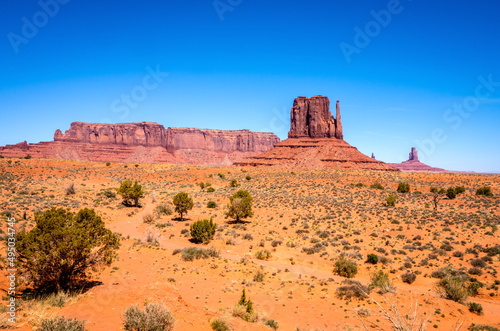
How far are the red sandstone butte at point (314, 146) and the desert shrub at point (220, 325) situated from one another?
289ft

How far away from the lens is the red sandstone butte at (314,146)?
98.3 meters

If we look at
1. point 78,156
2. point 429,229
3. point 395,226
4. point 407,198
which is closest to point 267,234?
point 395,226

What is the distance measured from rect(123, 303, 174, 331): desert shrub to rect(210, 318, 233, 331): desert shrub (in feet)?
4.55

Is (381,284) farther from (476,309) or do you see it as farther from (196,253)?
(196,253)

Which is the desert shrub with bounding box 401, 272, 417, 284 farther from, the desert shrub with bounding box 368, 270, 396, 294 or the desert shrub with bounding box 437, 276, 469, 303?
the desert shrub with bounding box 368, 270, 396, 294

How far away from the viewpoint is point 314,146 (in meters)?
110

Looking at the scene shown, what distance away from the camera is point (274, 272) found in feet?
55.4

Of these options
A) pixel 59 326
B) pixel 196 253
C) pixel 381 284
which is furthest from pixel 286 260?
pixel 59 326

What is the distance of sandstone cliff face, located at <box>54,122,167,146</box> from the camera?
588 ft

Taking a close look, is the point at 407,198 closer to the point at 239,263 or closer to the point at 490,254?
the point at 490,254

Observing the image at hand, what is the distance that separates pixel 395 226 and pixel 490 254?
323 inches

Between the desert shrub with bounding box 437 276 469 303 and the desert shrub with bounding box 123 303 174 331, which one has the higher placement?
the desert shrub with bounding box 123 303 174 331

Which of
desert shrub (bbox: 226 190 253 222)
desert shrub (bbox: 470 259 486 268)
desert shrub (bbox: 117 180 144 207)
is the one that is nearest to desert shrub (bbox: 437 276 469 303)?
desert shrub (bbox: 470 259 486 268)

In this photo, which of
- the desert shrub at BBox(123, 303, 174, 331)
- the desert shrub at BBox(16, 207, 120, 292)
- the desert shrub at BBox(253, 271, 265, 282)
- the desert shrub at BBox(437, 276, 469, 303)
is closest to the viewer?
the desert shrub at BBox(123, 303, 174, 331)
